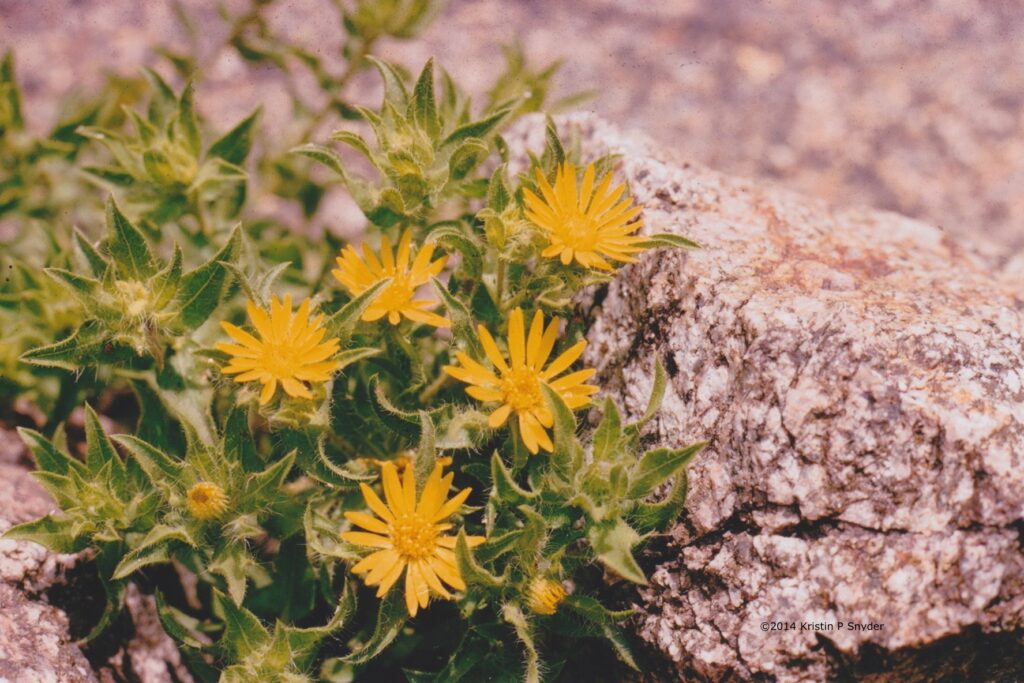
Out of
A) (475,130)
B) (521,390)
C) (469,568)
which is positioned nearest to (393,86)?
(475,130)

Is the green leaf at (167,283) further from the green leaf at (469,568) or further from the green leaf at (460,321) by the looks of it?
the green leaf at (469,568)

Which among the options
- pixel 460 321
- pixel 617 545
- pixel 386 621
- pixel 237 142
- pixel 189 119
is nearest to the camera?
pixel 617 545

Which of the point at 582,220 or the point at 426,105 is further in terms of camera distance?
the point at 426,105

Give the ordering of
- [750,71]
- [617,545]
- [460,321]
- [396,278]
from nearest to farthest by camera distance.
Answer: [617,545] < [460,321] < [396,278] < [750,71]

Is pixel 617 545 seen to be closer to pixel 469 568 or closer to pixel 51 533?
pixel 469 568

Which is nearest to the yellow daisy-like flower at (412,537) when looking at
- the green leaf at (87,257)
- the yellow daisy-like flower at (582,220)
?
the yellow daisy-like flower at (582,220)

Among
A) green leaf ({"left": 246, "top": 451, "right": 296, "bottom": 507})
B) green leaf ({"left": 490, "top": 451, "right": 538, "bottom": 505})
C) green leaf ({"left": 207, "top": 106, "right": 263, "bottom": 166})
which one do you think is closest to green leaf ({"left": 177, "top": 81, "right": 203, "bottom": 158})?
green leaf ({"left": 207, "top": 106, "right": 263, "bottom": 166})

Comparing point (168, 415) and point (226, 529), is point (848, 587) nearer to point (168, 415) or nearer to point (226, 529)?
point (226, 529)
